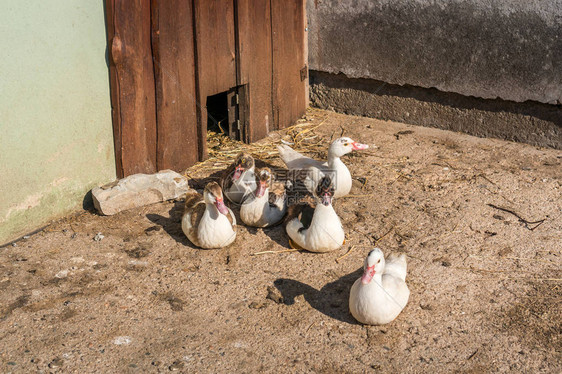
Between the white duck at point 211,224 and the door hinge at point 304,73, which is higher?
the door hinge at point 304,73

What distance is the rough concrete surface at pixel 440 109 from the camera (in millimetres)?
6832

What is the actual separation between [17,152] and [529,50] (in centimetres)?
517

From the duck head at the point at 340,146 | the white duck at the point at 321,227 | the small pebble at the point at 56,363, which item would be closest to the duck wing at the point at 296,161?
the duck head at the point at 340,146

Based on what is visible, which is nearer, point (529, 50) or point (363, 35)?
point (529, 50)

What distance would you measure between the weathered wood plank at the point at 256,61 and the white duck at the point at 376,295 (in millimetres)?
3480

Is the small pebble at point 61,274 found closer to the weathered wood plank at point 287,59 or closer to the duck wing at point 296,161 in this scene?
the duck wing at point 296,161

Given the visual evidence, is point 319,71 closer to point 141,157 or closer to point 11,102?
point 141,157

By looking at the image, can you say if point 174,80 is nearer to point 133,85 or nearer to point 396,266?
point 133,85

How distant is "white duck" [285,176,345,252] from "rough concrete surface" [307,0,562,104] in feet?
9.91

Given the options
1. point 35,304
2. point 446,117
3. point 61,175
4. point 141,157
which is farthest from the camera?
point 446,117

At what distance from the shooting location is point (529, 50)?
6.59 m

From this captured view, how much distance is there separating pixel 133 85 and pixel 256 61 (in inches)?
70.7

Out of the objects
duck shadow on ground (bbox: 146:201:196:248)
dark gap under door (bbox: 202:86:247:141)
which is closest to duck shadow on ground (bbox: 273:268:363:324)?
duck shadow on ground (bbox: 146:201:196:248)

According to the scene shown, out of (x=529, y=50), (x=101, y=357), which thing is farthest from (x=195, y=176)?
(x=529, y=50)
